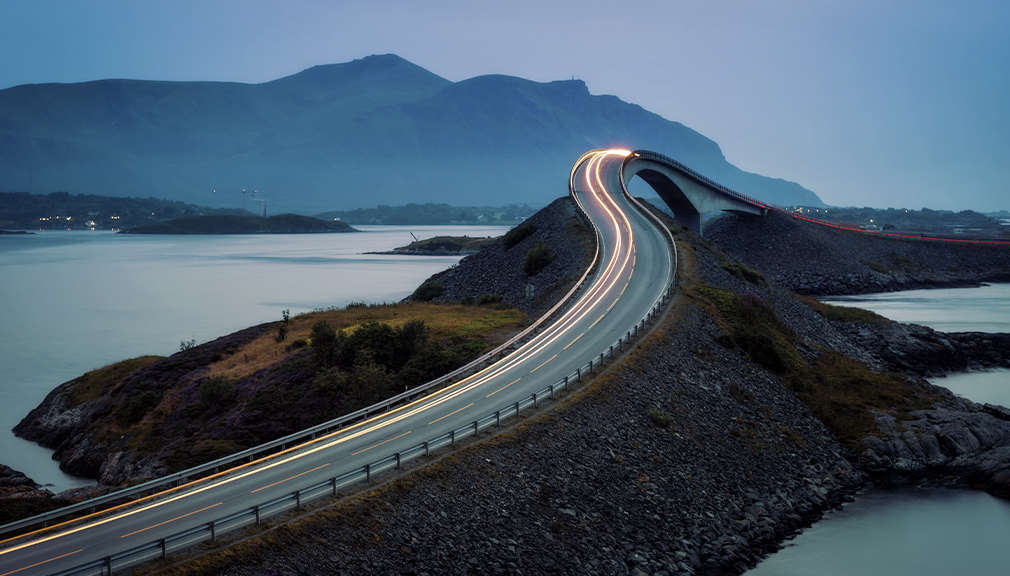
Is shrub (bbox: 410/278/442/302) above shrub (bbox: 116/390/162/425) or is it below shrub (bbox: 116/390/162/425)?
above

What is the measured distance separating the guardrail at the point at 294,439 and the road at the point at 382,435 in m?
0.52

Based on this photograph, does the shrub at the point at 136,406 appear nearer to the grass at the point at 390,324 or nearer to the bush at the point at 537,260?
Result: the grass at the point at 390,324

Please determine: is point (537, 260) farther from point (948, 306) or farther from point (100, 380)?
point (948, 306)

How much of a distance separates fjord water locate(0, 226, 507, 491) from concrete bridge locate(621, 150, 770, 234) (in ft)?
143

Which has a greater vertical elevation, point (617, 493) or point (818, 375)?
point (818, 375)

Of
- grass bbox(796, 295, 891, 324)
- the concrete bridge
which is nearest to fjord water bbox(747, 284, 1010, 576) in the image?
grass bbox(796, 295, 891, 324)

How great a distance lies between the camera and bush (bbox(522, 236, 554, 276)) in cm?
6556

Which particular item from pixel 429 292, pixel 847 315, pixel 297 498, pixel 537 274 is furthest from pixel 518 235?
pixel 297 498

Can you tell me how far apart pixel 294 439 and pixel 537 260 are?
139 ft

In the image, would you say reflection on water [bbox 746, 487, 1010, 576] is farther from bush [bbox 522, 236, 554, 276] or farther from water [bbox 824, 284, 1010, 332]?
water [bbox 824, 284, 1010, 332]

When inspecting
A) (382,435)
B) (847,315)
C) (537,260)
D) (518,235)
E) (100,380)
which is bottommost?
(100,380)

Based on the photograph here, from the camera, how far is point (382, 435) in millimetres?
26812

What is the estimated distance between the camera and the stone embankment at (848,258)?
4313 inches

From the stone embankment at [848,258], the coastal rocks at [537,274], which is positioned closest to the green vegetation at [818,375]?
the coastal rocks at [537,274]
